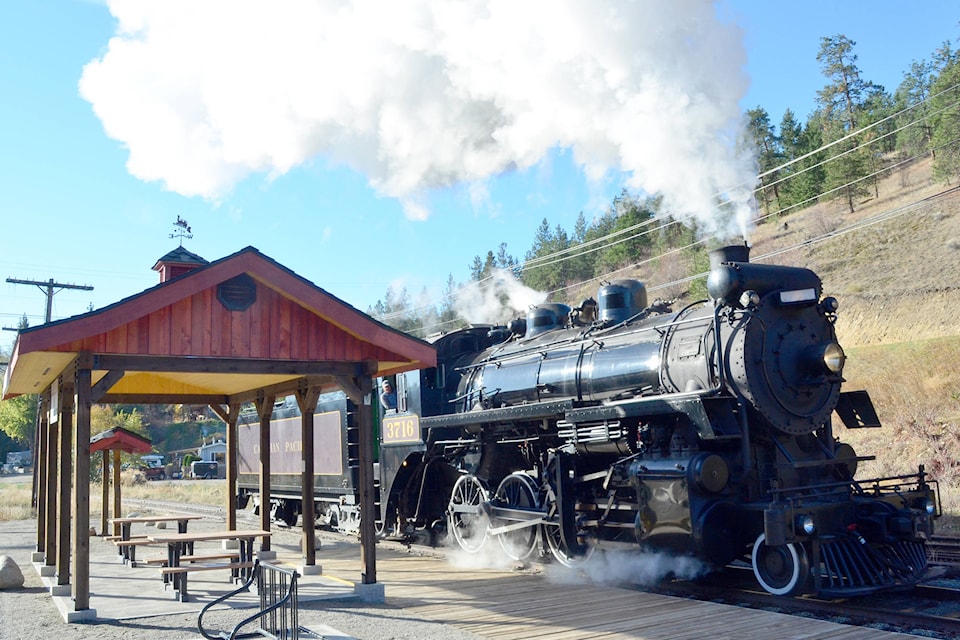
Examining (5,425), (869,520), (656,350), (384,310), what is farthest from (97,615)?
(384,310)

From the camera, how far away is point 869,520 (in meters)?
7.78

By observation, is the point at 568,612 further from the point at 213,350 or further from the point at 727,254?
the point at 727,254

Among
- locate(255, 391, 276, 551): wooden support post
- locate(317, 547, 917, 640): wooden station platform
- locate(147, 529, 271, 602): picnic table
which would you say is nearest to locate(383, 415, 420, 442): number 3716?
locate(255, 391, 276, 551): wooden support post

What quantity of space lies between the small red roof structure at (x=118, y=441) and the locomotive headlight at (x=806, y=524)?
11.6 m

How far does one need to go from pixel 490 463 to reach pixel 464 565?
53.9 inches

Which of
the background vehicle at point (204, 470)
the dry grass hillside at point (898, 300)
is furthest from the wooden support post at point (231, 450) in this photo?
the background vehicle at point (204, 470)

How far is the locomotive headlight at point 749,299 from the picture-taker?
8086 millimetres

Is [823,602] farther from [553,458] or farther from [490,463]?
[490,463]

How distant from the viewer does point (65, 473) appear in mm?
8570

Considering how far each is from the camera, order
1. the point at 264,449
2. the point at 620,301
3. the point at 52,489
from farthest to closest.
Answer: the point at 620,301 < the point at 264,449 < the point at 52,489

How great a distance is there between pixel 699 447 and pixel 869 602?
2.02 metres

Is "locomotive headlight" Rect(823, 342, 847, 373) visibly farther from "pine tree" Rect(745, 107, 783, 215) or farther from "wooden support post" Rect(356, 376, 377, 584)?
"pine tree" Rect(745, 107, 783, 215)

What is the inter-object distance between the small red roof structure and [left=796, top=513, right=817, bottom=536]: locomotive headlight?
1163cm

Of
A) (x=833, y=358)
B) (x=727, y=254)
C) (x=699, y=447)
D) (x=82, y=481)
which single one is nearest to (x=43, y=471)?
(x=82, y=481)
